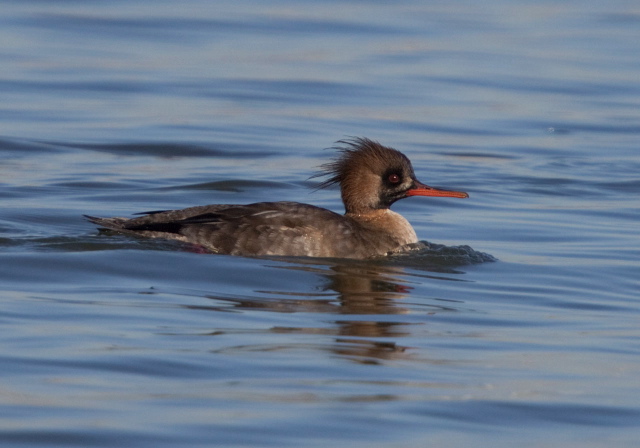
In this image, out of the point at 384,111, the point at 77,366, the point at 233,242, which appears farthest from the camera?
the point at 384,111

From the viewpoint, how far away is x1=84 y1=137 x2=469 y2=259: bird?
10.6m

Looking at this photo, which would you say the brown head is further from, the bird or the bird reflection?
the bird reflection

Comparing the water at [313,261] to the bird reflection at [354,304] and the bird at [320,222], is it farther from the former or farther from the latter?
the bird at [320,222]

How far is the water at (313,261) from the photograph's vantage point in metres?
6.35

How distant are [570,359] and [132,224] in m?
4.83

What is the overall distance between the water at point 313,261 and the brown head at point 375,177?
644 mm

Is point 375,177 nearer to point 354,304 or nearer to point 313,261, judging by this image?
point 313,261

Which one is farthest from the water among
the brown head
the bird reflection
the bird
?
the brown head

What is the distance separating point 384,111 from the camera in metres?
19.7

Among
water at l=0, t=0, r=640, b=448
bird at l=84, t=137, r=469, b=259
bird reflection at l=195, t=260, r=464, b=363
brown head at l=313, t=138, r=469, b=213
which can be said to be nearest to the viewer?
water at l=0, t=0, r=640, b=448

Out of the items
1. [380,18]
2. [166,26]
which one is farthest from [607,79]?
[166,26]

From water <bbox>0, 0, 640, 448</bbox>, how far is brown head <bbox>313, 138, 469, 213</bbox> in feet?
2.11

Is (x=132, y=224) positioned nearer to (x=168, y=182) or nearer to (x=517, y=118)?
(x=168, y=182)

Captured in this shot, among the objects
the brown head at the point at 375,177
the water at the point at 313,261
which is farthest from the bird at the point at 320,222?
the water at the point at 313,261
